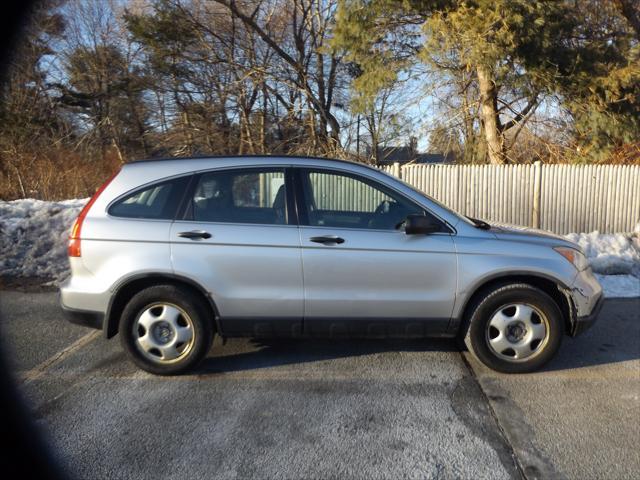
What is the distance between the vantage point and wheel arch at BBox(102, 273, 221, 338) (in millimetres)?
3605

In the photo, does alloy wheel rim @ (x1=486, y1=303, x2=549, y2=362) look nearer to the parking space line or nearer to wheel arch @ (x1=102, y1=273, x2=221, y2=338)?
wheel arch @ (x1=102, y1=273, x2=221, y2=338)

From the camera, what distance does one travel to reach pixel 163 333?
3691mm

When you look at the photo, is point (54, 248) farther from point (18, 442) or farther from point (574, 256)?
point (574, 256)

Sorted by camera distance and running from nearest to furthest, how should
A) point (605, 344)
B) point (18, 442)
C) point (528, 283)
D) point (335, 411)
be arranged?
point (18, 442), point (335, 411), point (528, 283), point (605, 344)

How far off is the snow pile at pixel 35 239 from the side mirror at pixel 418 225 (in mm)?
5783

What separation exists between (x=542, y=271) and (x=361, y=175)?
1.65 meters

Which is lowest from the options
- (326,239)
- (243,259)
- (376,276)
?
(376,276)

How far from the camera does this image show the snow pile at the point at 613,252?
7.10 meters

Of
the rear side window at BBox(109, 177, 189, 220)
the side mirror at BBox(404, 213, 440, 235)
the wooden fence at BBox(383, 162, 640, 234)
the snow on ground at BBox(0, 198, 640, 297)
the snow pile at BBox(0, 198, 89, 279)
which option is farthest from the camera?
the wooden fence at BBox(383, 162, 640, 234)

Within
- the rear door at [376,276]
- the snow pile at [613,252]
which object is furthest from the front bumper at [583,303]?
the snow pile at [613,252]

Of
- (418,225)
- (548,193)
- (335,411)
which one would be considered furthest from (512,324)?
(548,193)

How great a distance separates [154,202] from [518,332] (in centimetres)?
316

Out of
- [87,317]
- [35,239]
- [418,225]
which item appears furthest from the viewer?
[35,239]

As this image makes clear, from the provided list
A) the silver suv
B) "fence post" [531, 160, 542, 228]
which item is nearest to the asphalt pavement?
the silver suv
